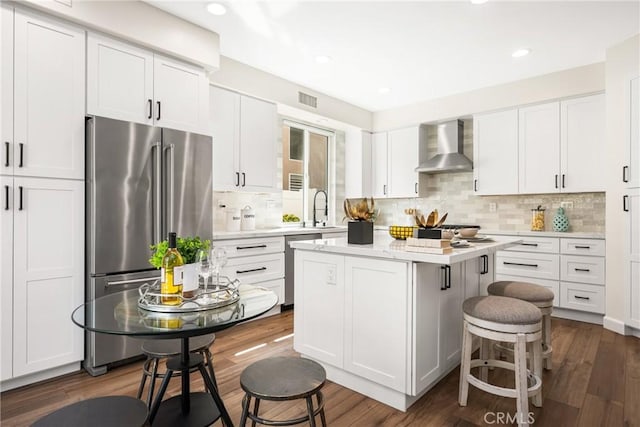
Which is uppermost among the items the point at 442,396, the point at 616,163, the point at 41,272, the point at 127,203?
the point at 616,163

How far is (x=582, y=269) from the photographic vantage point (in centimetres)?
384

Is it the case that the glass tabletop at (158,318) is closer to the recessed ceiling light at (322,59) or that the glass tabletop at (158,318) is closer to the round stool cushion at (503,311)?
the round stool cushion at (503,311)

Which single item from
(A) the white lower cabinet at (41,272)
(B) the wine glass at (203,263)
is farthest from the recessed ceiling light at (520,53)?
(A) the white lower cabinet at (41,272)

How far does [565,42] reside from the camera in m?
3.46

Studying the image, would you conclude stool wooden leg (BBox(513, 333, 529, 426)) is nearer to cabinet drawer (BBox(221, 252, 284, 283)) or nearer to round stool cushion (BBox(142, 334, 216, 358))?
round stool cushion (BBox(142, 334, 216, 358))

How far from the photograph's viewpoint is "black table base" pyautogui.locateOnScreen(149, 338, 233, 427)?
1.56 m

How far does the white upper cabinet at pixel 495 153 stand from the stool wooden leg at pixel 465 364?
308cm

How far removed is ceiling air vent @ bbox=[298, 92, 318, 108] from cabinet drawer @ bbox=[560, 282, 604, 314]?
3691 mm

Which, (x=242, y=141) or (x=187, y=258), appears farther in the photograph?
(x=242, y=141)

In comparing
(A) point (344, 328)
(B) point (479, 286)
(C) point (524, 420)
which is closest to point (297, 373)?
(A) point (344, 328)

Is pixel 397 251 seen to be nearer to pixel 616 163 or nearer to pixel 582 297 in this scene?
pixel 616 163

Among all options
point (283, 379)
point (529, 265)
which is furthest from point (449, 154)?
point (283, 379)

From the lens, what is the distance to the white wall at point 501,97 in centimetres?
400

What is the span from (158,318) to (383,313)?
130 centimetres
